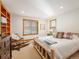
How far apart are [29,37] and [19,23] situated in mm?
1704

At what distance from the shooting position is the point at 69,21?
4289 millimetres

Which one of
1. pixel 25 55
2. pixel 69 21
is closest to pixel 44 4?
pixel 69 21

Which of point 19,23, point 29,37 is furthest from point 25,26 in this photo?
point 29,37

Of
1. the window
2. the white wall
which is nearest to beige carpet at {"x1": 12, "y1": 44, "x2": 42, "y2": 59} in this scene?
the white wall

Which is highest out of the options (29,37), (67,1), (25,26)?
(67,1)

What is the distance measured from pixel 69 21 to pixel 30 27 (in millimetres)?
3815

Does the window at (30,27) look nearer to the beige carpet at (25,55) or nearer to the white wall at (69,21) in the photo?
the white wall at (69,21)

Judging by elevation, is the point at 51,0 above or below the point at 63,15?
above

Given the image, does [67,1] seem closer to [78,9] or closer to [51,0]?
[51,0]

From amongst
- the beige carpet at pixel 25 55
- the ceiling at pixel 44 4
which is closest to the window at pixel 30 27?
the ceiling at pixel 44 4

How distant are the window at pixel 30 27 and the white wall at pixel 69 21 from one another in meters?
2.65

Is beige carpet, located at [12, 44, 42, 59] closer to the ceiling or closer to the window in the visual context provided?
the ceiling

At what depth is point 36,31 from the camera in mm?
6812

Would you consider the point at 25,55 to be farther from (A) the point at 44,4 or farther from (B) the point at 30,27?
(B) the point at 30,27
